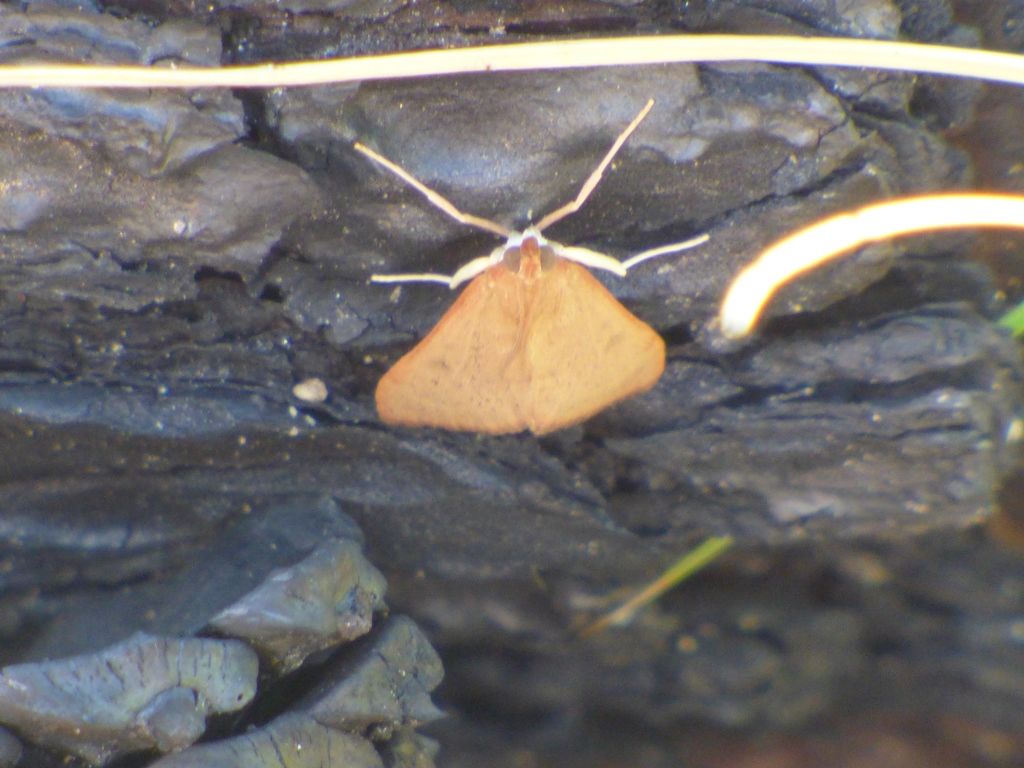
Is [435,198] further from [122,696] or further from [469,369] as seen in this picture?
[122,696]

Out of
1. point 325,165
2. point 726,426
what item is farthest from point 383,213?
point 726,426

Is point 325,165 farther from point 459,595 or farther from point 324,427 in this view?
point 459,595

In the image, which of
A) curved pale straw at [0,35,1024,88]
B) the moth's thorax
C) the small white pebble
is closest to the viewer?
curved pale straw at [0,35,1024,88]

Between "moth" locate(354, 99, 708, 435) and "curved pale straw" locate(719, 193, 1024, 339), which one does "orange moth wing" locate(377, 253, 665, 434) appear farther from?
"curved pale straw" locate(719, 193, 1024, 339)

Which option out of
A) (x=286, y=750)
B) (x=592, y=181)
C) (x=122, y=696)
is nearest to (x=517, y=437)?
(x=592, y=181)

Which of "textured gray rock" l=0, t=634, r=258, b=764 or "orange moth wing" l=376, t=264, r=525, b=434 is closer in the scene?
"textured gray rock" l=0, t=634, r=258, b=764

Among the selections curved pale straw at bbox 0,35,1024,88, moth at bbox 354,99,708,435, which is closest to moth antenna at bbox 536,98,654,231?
moth at bbox 354,99,708,435

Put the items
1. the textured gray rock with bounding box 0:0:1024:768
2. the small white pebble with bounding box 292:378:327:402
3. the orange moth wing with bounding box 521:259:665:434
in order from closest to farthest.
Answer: the textured gray rock with bounding box 0:0:1024:768 → the orange moth wing with bounding box 521:259:665:434 → the small white pebble with bounding box 292:378:327:402
